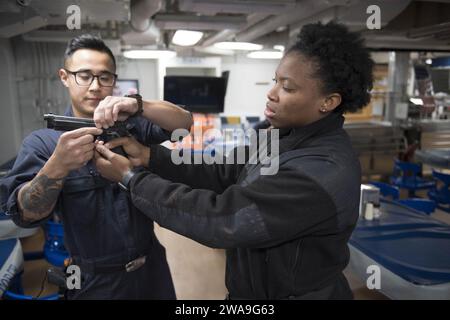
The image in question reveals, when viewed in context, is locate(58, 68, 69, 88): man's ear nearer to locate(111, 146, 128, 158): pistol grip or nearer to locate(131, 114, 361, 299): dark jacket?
locate(111, 146, 128, 158): pistol grip

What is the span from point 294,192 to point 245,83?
17.8 feet

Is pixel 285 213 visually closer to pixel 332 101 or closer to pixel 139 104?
pixel 332 101

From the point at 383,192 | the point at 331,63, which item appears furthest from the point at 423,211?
the point at 331,63

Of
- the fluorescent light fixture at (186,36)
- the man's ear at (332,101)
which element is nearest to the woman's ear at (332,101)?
the man's ear at (332,101)

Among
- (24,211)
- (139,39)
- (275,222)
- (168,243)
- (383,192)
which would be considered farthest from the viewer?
(139,39)

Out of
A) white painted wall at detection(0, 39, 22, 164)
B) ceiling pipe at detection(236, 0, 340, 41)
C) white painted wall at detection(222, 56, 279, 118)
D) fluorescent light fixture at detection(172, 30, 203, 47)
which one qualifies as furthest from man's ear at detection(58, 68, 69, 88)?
white painted wall at detection(222, 56, 279, 118)

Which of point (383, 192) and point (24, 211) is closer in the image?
point (24, 211)

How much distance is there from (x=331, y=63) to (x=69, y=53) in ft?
2.23

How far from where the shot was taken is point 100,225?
1.02m

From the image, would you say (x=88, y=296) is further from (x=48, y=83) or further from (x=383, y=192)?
(x=383, y=192)

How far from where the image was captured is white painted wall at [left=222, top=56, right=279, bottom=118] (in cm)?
591

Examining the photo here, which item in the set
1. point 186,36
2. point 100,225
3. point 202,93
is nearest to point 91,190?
point 100,225

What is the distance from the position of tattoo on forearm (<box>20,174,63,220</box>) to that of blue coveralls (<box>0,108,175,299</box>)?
90mm
